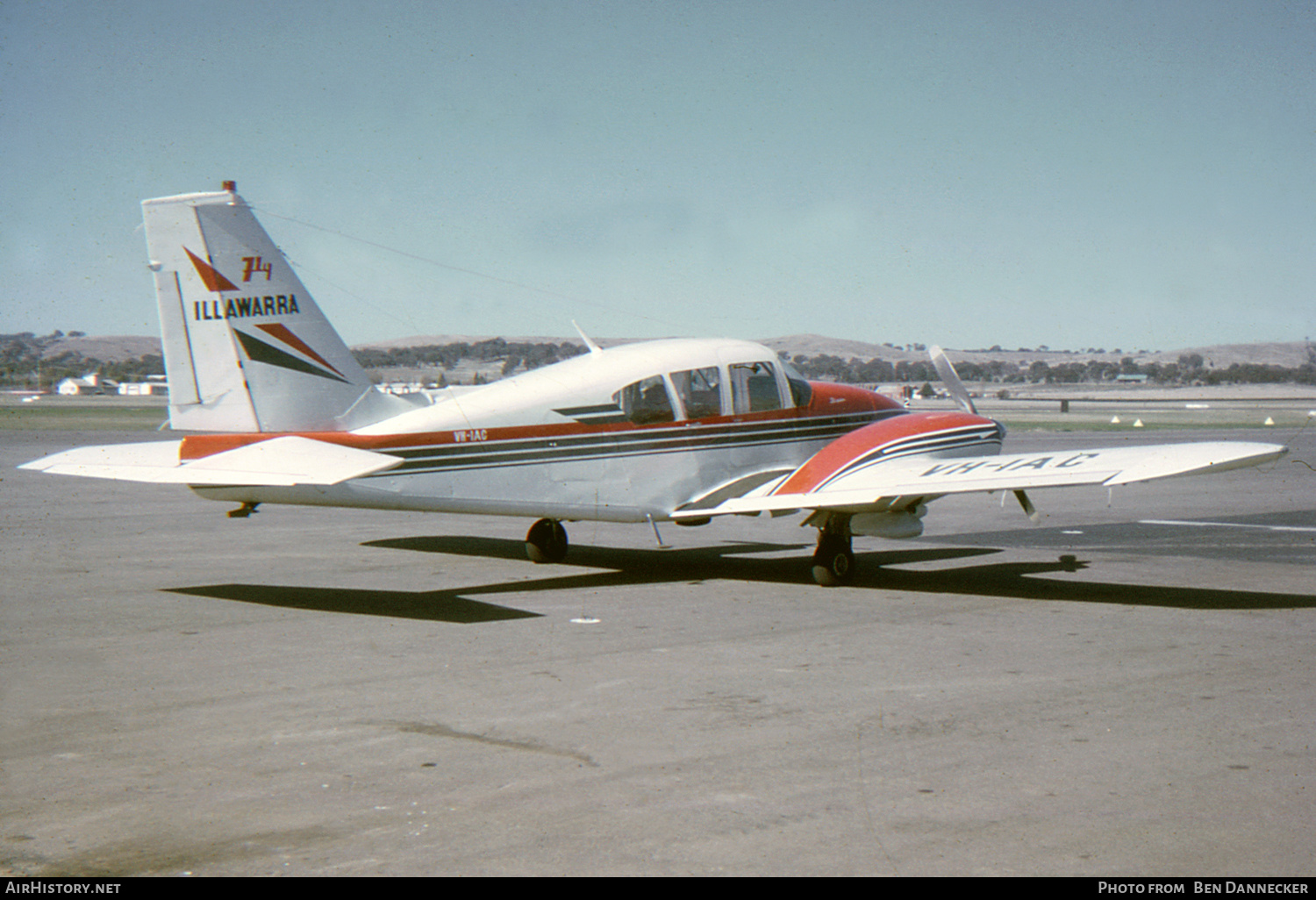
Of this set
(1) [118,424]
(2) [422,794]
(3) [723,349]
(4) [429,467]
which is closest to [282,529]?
(4) [429,467]

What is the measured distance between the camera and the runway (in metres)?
5.02

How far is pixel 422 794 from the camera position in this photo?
5.68 meters

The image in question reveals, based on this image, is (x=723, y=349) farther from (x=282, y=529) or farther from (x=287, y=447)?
(x=282, y=529)

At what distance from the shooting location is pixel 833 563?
41.8ft

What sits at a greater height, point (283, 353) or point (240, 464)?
point (283, 353)

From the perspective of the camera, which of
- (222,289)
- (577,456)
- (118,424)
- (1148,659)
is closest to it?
(1148,659)

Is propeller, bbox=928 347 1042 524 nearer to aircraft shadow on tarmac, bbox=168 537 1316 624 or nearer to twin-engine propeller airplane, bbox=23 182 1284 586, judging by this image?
twin-engine propeller airplane, bbox=23 182 1284 586

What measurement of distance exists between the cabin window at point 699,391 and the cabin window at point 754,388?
8.6 inches

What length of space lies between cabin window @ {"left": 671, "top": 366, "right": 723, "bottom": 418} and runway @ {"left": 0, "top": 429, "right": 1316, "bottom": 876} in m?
1.95

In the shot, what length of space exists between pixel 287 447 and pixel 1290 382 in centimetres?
15198

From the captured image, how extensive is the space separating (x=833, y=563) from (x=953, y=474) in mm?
1705

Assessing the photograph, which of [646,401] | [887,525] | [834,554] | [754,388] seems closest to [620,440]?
[646,401]

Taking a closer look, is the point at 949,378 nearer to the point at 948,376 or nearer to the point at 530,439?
the point at 948,376

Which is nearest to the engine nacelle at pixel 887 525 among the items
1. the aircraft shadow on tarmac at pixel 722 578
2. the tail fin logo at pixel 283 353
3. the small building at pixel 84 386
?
the aircraft shadow on tarmac at pixel 722 578
